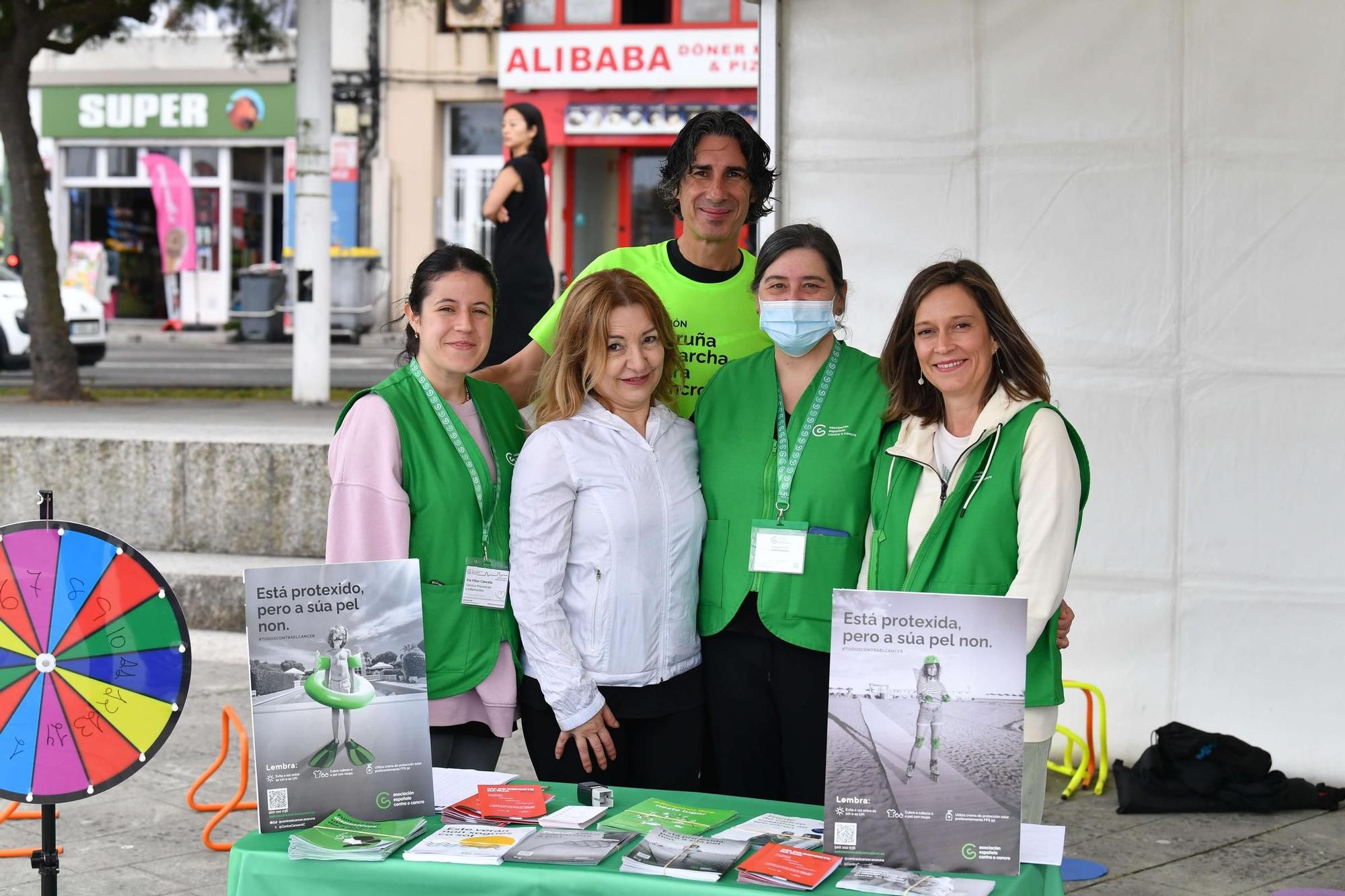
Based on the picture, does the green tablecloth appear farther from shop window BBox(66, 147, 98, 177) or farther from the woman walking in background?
shop window BBox(66, 147, 98, 177)

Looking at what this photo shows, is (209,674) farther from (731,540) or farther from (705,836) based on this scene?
(705,836)

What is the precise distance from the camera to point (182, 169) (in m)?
22.1

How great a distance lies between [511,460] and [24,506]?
196 inches

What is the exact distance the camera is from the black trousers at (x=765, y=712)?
2928 millimetres

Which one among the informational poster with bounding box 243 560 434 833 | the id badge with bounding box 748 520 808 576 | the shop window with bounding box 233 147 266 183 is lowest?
the informational poster with bounding box 243 560 434 833

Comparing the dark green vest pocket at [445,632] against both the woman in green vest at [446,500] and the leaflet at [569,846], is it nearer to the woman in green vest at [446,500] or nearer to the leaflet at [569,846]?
the woman in green vest at [446,500]

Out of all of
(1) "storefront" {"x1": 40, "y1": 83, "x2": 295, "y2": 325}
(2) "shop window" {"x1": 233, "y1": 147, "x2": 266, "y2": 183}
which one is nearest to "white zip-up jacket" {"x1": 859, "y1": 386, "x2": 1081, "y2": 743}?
(1) "storefront" {"x1": 40, "y1": 83, "x2": 295, "y2": 325}

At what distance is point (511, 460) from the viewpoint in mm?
2965

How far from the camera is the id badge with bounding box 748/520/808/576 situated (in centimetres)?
283

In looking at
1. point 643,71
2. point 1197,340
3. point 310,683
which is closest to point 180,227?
point 643,71

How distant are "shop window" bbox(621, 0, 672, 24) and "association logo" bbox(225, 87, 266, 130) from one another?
6163 millimetres

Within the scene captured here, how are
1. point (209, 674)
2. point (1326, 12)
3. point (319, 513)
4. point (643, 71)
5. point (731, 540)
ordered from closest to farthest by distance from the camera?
1. point (731, 540)
2. point (1326, 12)
3. point (209, 674)
4. point (319, 513)
5. point (643, 71)

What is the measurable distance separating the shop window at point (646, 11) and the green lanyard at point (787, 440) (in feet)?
51.4

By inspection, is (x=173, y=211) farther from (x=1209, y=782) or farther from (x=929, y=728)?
(x=929, y=728)
